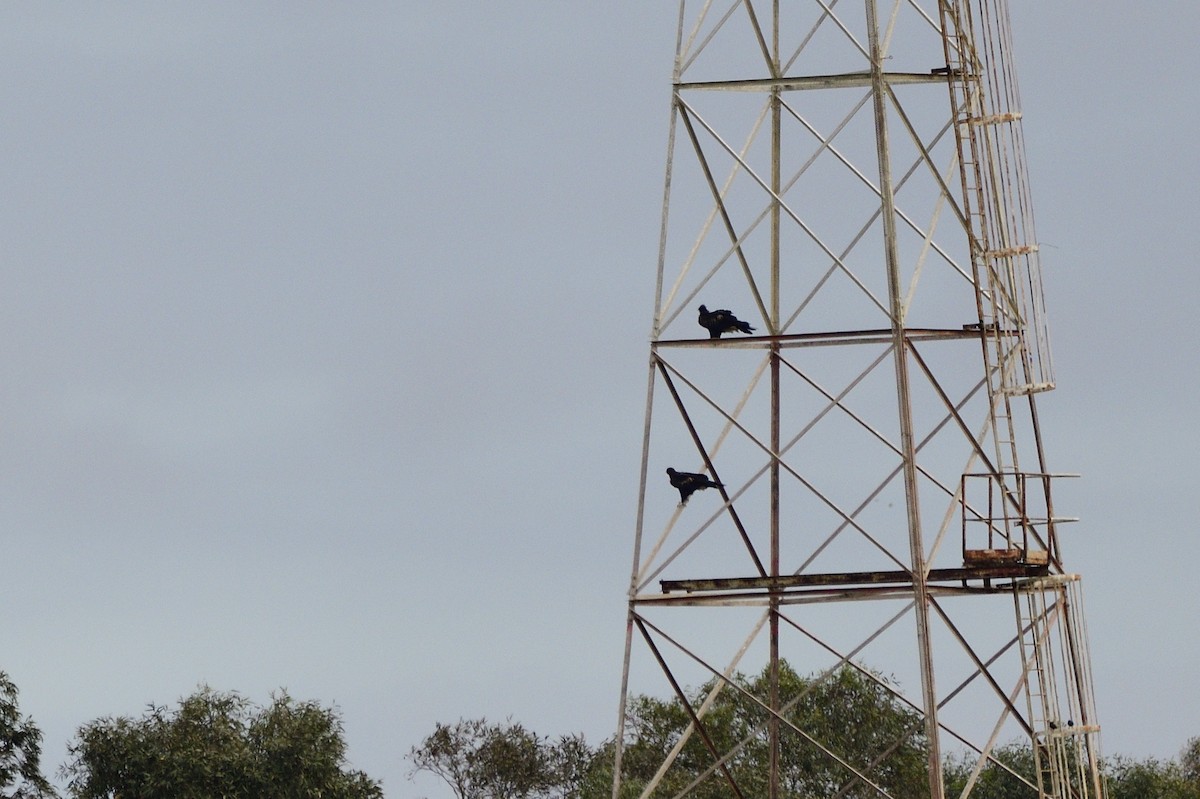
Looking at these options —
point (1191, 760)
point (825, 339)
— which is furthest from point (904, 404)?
point (1191, 760)

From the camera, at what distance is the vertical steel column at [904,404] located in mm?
30234

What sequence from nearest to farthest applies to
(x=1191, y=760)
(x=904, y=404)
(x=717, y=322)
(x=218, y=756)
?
(x=904, y=404) → (x=717, y=322) → (x=218, y=756) → (x=1191, y=760)

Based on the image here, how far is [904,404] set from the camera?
31.0 m

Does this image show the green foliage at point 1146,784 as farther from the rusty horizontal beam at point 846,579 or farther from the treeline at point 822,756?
the rusty horizontal beam at point 846,579

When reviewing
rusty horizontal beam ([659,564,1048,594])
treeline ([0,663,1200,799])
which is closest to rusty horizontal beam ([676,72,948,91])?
rusty horizontal beam ([659,564,1048,594])

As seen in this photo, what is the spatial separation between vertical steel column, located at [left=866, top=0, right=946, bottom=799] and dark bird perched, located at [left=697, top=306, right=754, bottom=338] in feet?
8.33

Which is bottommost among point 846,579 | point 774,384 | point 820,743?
point 846,579

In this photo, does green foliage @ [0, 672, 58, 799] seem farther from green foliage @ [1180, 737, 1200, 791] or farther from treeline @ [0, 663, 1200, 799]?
green foliage @ [1180, 737, 1200, 791]

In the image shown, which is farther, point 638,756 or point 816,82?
point 638,756

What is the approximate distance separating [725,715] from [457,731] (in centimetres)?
1812

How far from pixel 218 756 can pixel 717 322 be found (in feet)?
102

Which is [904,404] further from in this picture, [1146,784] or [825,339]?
[1146,784]

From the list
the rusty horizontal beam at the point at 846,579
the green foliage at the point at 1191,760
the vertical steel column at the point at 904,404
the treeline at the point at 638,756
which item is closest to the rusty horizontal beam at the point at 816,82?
the vertical steel column at the point at 904,404

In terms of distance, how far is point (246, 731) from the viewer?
6188 centimetres
